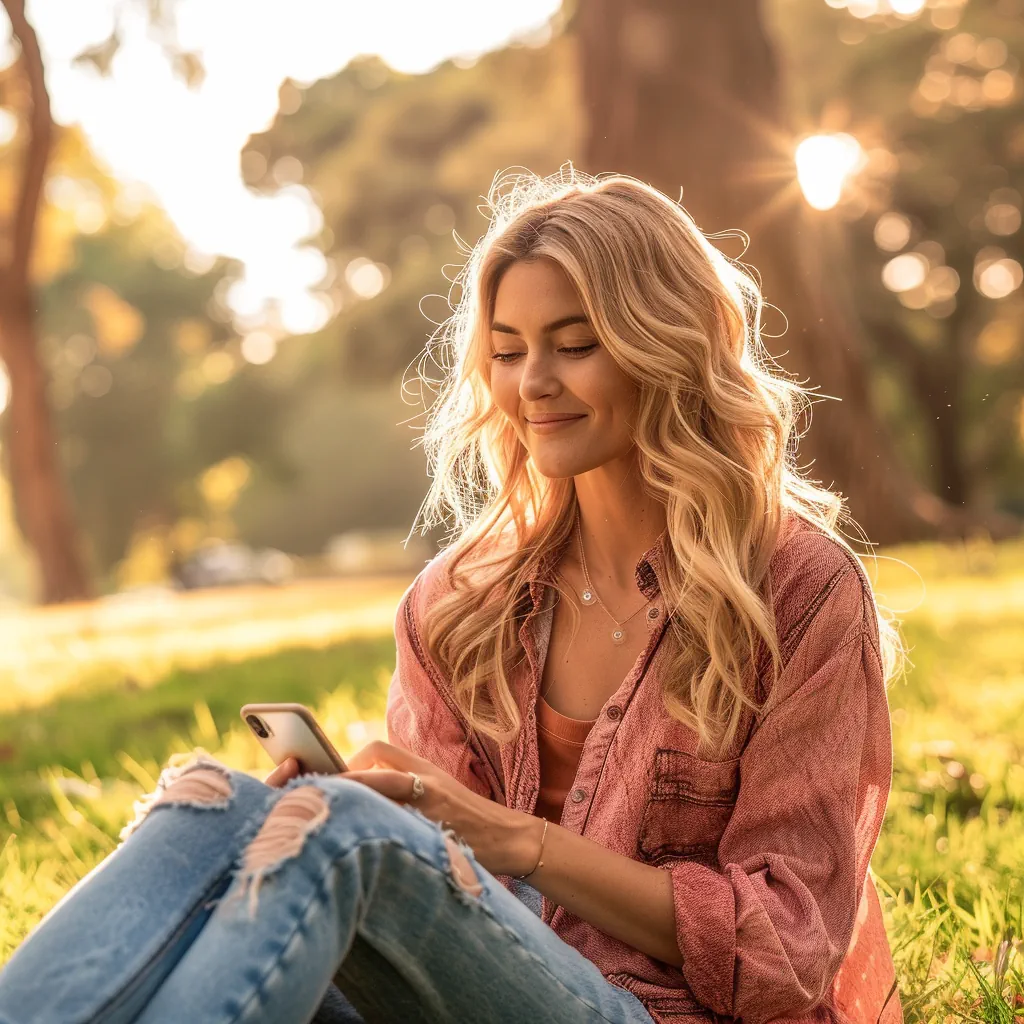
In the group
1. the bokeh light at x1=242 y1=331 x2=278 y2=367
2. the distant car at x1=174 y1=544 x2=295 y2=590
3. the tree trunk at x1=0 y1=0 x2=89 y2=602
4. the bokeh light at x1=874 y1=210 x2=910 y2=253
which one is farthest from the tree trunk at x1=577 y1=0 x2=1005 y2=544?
the bokeh light at x1=242 y1=331 x2=278 y2=367

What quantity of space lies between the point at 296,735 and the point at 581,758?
60 centimetres

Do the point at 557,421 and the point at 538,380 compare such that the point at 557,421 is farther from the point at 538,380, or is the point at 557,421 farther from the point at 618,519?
the point at 618,519

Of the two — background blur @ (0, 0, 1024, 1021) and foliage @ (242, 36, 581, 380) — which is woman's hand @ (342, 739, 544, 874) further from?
foliage @ (242, 36, 581, 380)

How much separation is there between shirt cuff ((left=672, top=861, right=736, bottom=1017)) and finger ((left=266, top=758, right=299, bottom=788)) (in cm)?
72

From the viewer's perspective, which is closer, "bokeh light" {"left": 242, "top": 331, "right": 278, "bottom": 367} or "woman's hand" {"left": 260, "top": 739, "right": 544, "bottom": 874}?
"woman's hand" {"left": 260, "top": 739, "right": 544, "bottom": 874}

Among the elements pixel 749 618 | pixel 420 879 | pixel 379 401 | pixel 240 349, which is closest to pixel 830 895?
pixel 749 618

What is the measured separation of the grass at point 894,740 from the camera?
3320 mm

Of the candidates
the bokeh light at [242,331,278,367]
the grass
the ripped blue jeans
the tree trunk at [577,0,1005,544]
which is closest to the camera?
the ripped blue jeans

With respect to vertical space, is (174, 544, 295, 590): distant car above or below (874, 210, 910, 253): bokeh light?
below

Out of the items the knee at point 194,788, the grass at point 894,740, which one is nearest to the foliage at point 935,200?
the grass at point 894,740

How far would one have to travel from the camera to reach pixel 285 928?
2000 mm

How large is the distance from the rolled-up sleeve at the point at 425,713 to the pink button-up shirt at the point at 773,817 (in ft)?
0.52

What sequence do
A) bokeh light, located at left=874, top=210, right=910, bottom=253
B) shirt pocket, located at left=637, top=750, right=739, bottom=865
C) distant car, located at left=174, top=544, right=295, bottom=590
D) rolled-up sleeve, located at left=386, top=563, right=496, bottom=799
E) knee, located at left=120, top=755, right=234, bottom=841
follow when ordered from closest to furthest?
knee, located at left=120, top=755, right=234, bottom=841 < shirt pocket, located at left=637, top=750, right=739, bottom=865 < rolled-up sleeve, located at left=386, top=563, right=496, bottom=799 < bokeh light, located at left=874, top=210, right=910, bottom=253 < distant car, located at left=174, top=544, right=295, bottom=590

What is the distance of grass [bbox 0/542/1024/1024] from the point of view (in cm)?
332
